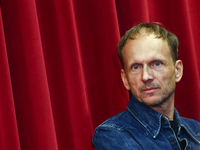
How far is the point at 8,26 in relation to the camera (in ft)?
3.75

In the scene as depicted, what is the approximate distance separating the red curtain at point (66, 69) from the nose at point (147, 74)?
26 centimetres

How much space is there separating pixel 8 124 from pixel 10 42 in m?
0.35

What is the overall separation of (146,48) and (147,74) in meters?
0.12

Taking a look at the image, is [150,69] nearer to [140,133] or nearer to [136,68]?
[136,68]

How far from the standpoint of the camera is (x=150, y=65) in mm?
1202

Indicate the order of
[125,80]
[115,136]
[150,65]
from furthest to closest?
[125,80], [150,65], [115,136]

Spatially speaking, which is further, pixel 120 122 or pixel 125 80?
pixel 125 80

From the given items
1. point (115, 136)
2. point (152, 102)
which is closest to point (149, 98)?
point (152, 102)

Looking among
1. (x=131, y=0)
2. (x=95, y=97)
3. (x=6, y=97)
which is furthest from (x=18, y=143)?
(x=131, y=0)

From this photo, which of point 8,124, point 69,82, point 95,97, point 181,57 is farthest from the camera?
point 181,57

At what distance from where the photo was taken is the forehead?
1193 millimetres

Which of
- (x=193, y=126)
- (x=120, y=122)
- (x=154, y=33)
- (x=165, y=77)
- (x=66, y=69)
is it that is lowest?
(x=193, y=126)

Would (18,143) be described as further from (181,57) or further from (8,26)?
(181,57)

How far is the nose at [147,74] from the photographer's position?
1166 millimetres
